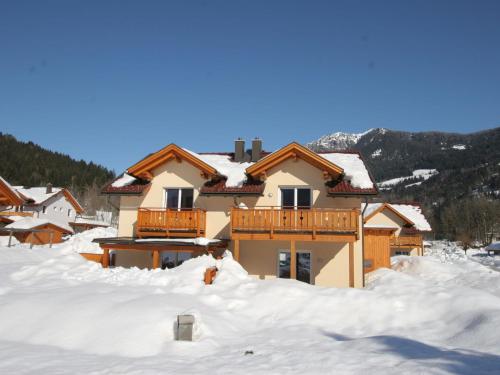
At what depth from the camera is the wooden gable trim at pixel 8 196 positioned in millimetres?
11782

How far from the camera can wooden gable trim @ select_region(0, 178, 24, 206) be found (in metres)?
11.8

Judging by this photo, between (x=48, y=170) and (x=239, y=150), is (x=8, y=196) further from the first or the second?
(x=48, y=170)

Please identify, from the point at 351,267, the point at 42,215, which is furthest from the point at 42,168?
the point at 351,267

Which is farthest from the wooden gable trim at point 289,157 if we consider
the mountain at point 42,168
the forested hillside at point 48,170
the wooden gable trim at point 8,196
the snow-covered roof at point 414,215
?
the mountain at point 42,168

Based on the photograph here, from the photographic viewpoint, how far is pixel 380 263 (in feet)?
74.3

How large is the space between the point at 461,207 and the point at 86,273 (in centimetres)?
9203

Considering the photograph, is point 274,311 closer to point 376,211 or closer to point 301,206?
point 301,206

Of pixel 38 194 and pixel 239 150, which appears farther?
pixel 38 194

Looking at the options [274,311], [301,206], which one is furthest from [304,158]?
[274,311]

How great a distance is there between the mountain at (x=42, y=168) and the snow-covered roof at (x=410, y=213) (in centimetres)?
7825

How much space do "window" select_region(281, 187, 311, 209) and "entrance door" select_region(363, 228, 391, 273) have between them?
6.60 m

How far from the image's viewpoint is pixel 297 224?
52.7ft

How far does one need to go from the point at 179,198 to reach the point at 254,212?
4622mm

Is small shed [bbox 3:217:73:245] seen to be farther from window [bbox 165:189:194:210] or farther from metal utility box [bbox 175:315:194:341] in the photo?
metal utility box [bbox 175:315:194:341]
